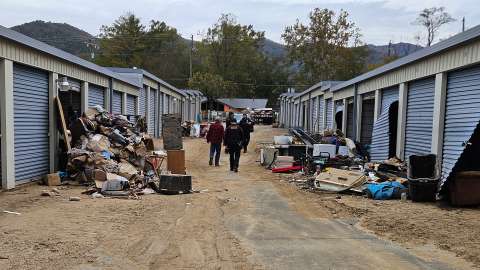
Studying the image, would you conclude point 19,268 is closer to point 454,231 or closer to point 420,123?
point 454,231

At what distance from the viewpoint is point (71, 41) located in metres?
85.6

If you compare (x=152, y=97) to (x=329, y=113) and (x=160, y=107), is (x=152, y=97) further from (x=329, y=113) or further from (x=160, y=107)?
(x=329, y=113)

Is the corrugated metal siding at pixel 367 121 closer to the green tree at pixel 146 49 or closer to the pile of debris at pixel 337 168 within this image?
the pile of debris at pixel 337 168

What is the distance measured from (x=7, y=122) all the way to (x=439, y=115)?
10.6 m

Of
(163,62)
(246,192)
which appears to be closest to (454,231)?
(246,192)

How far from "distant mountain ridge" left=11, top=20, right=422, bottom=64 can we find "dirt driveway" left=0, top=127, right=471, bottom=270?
66.4 metres

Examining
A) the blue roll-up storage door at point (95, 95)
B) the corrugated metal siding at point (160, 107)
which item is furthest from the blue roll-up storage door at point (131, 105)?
the corrugated metal siding at point (160, 107)

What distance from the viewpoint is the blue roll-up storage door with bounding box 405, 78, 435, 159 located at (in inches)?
546

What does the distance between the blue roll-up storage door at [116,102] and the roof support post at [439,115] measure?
14294mm

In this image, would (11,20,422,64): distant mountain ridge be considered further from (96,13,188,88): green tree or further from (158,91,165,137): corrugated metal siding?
(158,91,165,137): corrugated metal siding

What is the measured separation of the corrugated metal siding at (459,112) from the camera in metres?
11.1

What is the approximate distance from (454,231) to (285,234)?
2.86 m

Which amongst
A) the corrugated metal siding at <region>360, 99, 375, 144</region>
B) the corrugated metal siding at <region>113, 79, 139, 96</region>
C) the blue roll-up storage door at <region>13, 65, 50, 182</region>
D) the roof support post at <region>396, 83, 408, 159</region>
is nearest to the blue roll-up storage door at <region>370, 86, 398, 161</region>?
the roof support post at <region>396, 83, 408, 159</region>

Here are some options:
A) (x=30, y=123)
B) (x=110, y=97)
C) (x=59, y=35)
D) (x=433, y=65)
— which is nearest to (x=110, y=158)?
(x=30, y=123)
